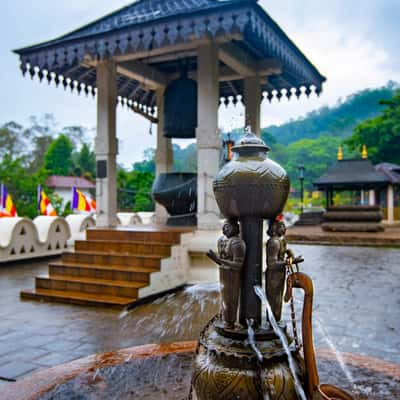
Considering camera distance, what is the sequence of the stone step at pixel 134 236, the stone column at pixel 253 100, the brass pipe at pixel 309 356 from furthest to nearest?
1. the stone column at pixel 253 100
2. the stone step at pixel 134 236
3. the brass pipe at pixel 309 356

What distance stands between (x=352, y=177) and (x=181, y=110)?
55.2 feet

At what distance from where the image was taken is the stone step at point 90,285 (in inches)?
234

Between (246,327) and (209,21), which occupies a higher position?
(209,21)

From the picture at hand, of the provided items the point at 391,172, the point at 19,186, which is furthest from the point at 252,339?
the point at 391,172

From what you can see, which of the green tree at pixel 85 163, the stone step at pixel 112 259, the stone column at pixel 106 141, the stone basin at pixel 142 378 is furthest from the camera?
the green tree at pixel 85 163

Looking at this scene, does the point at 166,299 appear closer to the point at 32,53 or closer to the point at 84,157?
the point at 32,53

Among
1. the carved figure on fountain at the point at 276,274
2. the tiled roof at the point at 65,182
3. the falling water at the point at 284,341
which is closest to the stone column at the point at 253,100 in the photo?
the carved figure on fountain at the point at 276,274

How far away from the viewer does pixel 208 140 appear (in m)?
7.20

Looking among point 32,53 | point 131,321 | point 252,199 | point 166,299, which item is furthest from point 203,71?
point 252,199

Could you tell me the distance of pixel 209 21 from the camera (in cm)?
603

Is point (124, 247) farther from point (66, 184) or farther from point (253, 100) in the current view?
point (66, 184)

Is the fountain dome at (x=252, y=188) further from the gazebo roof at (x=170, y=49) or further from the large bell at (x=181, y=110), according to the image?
the large bell at (x=181, y=110)

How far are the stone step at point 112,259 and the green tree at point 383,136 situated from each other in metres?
28.8

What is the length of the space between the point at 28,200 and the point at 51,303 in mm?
15364
